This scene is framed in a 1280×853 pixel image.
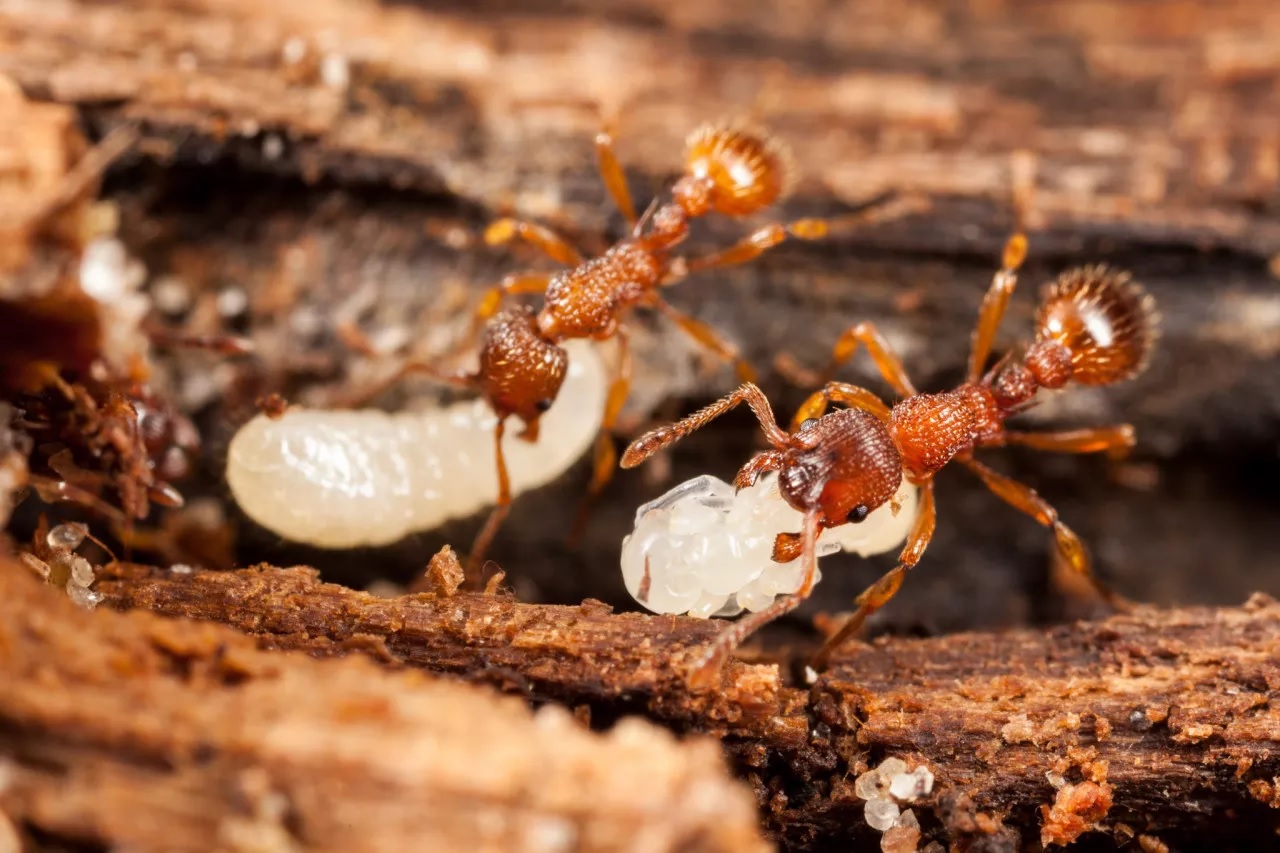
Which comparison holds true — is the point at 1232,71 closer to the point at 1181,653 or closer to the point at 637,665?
the point at 1181,653

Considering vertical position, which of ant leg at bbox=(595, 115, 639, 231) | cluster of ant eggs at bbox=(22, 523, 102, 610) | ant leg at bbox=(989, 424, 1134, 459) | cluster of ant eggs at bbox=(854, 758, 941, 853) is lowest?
cluster of ant eggs at bbox=(854, 758, 941, 853)

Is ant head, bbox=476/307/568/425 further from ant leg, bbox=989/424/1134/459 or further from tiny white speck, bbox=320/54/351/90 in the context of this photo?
ant leg, bbox=989/424/1134/459

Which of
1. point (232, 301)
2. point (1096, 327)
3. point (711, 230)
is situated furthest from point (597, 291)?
point (1096, 327)

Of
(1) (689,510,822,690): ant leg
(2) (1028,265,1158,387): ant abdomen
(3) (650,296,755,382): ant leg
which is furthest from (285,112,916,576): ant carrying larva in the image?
(1) (689,510,822,690): ant leg

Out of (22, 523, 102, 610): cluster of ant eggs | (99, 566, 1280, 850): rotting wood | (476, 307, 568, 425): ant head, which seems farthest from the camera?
(476, 307, 568, 425): ant head

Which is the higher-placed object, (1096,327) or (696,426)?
(1096,327)

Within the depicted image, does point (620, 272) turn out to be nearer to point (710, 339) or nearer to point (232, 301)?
point (710, 339)

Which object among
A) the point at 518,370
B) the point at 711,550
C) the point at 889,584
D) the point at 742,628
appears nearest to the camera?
the point at 742,628
